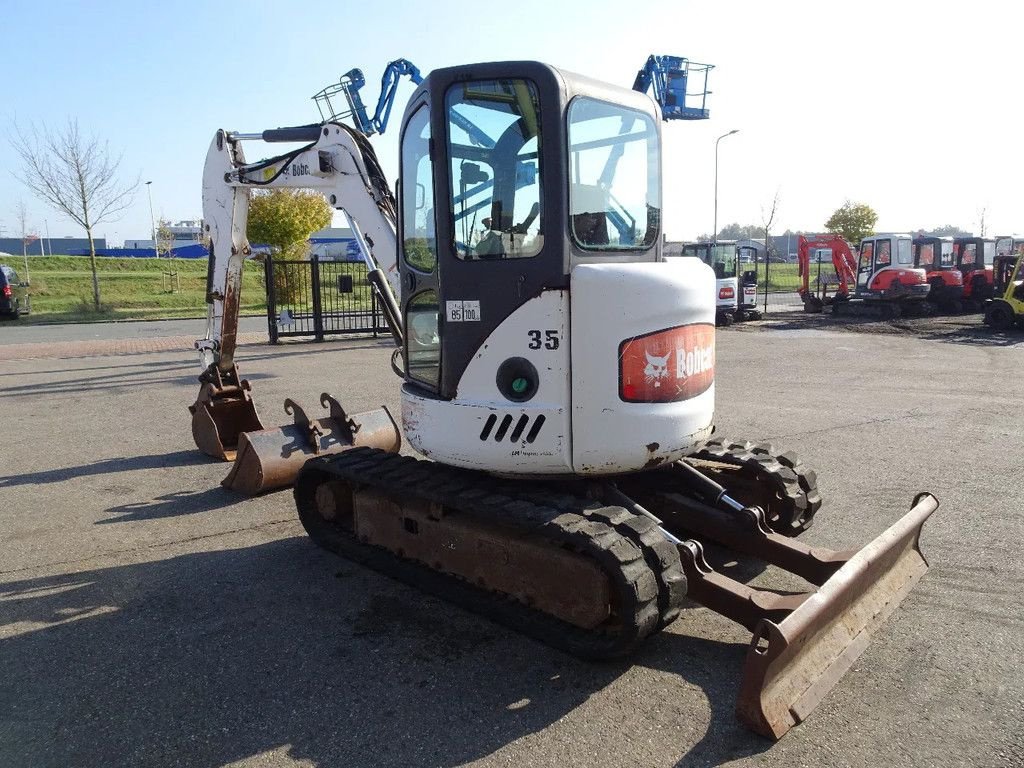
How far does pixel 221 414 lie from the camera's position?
320 inches

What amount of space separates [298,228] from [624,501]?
2852cm

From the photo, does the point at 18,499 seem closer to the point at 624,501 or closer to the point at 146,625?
the point at 146,625

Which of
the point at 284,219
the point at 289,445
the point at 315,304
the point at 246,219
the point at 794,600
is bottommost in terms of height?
the point at 794,600

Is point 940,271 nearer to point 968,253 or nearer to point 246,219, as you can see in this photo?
point 968,253

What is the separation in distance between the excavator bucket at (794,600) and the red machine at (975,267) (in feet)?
91.9

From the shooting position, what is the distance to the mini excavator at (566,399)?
3760mm

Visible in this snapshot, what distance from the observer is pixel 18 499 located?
6719 millimetres

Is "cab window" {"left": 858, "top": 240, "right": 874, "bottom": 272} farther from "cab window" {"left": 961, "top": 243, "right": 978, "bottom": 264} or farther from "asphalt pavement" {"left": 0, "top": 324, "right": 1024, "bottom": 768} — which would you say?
"asphalt pavement" {"left": 0, "top": 324, "right": 1024, "bottom": 768}

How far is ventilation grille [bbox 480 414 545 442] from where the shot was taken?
404 cm

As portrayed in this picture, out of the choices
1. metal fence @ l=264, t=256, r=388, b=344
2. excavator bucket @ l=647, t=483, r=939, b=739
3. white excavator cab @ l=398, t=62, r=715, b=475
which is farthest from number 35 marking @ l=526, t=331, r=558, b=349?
metal fence @ l=264, t=256, r=388, b=344


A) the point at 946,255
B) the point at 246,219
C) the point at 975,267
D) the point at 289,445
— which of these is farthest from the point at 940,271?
the point at 289,445

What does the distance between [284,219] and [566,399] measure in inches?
1109

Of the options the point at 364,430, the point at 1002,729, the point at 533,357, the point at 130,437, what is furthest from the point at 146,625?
the point at 130,437

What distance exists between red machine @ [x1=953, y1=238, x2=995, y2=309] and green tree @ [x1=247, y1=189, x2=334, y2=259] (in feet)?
81.7
